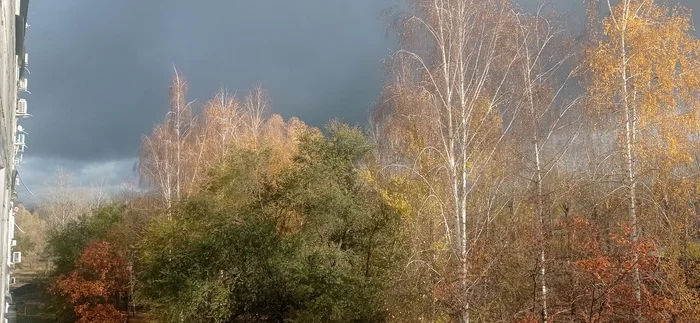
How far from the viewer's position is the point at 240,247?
20.8m

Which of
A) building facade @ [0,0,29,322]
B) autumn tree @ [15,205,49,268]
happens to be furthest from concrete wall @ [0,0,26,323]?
autumn tree @ [15,205,49,268]

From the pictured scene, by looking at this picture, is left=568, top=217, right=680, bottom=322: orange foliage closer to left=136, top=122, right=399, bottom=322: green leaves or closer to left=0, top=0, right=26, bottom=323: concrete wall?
left=0, top=0, right=26, bottom=323: concrete wall

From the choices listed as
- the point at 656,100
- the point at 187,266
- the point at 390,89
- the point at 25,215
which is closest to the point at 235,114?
the point at 187,266

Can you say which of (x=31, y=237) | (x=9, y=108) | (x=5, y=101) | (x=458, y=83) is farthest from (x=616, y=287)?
(x=31, y=237)

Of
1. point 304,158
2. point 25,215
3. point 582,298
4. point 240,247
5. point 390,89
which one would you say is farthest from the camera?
point 25,215

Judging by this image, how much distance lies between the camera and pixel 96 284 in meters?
28.5

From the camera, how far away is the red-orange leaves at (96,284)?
28312 mm

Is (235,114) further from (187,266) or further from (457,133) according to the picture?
(457,133)

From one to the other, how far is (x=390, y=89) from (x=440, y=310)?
4546 mm

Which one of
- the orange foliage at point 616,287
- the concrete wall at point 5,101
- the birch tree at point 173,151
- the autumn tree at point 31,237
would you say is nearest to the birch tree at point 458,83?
the orange foliage at point 616,287

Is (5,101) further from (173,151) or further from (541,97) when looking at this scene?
(173,151)

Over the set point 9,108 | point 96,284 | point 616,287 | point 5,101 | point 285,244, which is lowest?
point 96,284

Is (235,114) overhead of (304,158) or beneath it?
overhead

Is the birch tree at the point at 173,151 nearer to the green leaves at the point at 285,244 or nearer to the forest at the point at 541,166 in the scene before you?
the green leaves at the point at 285,244
